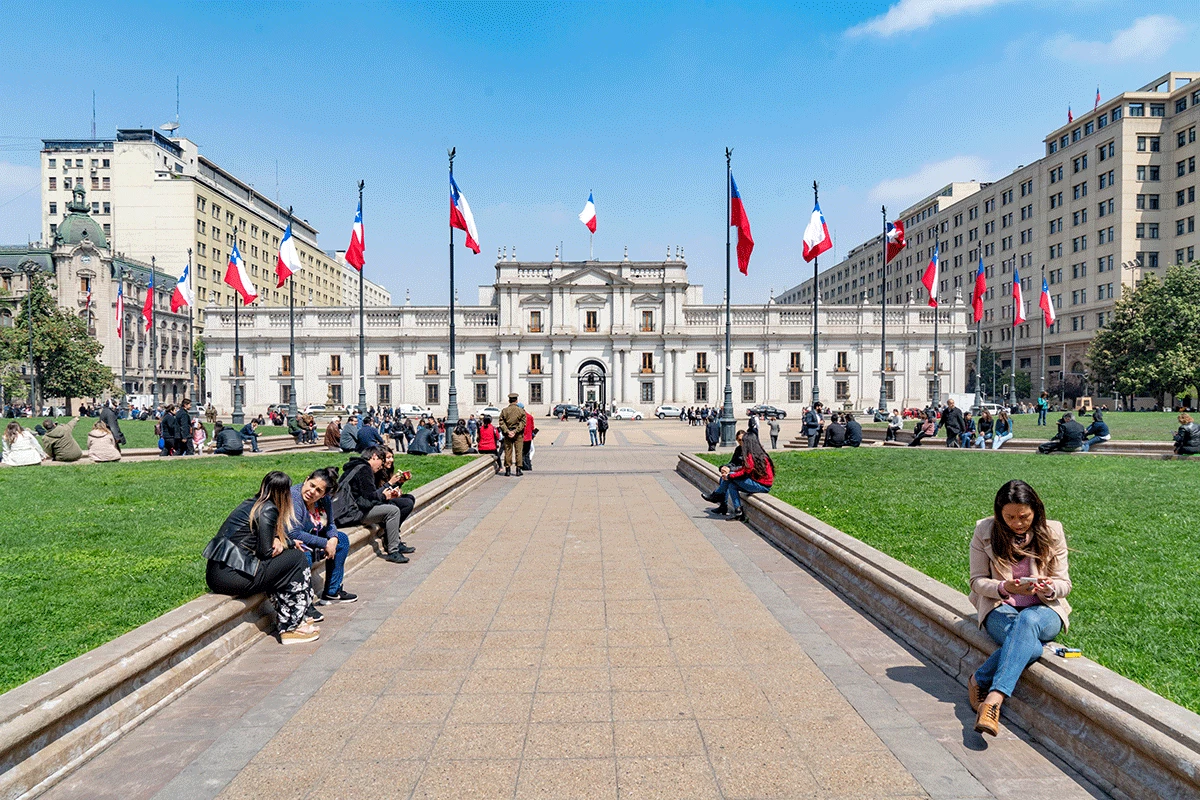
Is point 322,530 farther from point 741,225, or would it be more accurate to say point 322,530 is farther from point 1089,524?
point 741,225

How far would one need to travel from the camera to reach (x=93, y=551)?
7.52m

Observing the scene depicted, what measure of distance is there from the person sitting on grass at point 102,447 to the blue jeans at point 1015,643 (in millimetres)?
19943

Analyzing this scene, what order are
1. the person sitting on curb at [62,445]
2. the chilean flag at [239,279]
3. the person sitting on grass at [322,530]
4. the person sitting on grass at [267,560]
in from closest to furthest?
the person sitting on grass at [267,560] → the person sitting on grass at [322,530] → the person sitting on curb at [62,445] → the chilean flag at [239,279]

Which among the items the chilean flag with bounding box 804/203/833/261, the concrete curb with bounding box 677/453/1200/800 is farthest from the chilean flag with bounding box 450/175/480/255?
the concrete curb with bounding box 677/453/1200/800

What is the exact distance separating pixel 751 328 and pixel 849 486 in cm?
5865

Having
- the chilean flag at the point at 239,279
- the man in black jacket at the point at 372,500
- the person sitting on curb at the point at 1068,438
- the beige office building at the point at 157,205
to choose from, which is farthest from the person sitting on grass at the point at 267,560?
the beige office building at the point at 157,205

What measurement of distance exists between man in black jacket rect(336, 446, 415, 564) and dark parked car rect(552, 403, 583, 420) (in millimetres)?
50168

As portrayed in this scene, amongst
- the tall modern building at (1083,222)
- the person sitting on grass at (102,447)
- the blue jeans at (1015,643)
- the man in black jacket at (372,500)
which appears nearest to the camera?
the blue jeans at (1015,643)

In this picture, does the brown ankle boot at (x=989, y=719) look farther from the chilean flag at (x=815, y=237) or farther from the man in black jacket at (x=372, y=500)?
the chilean flag at (x=815, y=237)

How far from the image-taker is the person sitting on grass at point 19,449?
16.5 metres

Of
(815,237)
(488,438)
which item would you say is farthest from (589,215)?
(488,438)

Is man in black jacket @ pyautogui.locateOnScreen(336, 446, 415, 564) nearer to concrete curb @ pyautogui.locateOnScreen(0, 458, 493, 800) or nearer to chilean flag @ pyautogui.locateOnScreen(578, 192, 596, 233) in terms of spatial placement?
concrete curb @ pyautogui.locateOnScreen(0, 458, 493, 800)

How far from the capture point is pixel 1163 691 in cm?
390

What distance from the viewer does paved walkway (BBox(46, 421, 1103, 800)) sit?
11.9ft
